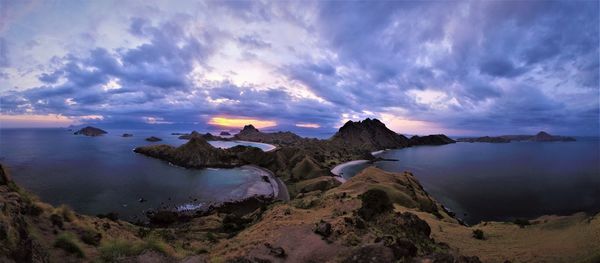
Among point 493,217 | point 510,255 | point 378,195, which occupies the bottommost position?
point 493,217

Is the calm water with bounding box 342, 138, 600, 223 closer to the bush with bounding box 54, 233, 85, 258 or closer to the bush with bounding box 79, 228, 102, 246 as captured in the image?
the bush with bounding box 79, 228, 102, 246

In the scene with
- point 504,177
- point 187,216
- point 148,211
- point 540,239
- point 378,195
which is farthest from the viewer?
point 504,177

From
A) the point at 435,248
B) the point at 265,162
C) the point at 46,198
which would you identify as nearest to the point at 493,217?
the point at 435,248

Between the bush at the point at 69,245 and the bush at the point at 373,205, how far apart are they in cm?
1970

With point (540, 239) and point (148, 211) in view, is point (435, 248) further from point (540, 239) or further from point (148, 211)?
point (148, 211)

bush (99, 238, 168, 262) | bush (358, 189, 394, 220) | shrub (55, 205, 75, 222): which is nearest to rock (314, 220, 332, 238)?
bush (358, 189, 394, 220)

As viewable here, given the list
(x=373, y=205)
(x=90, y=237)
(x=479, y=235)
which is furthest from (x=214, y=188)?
(x=479, y=235)

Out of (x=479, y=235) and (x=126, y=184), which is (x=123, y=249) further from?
(x=126, y=184)

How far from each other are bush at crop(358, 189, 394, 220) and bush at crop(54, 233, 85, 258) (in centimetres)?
1970

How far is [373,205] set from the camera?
26734 millimetres

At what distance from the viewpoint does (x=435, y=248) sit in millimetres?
20125

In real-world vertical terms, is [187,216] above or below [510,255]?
below

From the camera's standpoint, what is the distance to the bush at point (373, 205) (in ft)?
85.4

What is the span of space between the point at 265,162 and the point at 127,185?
4293 cm
